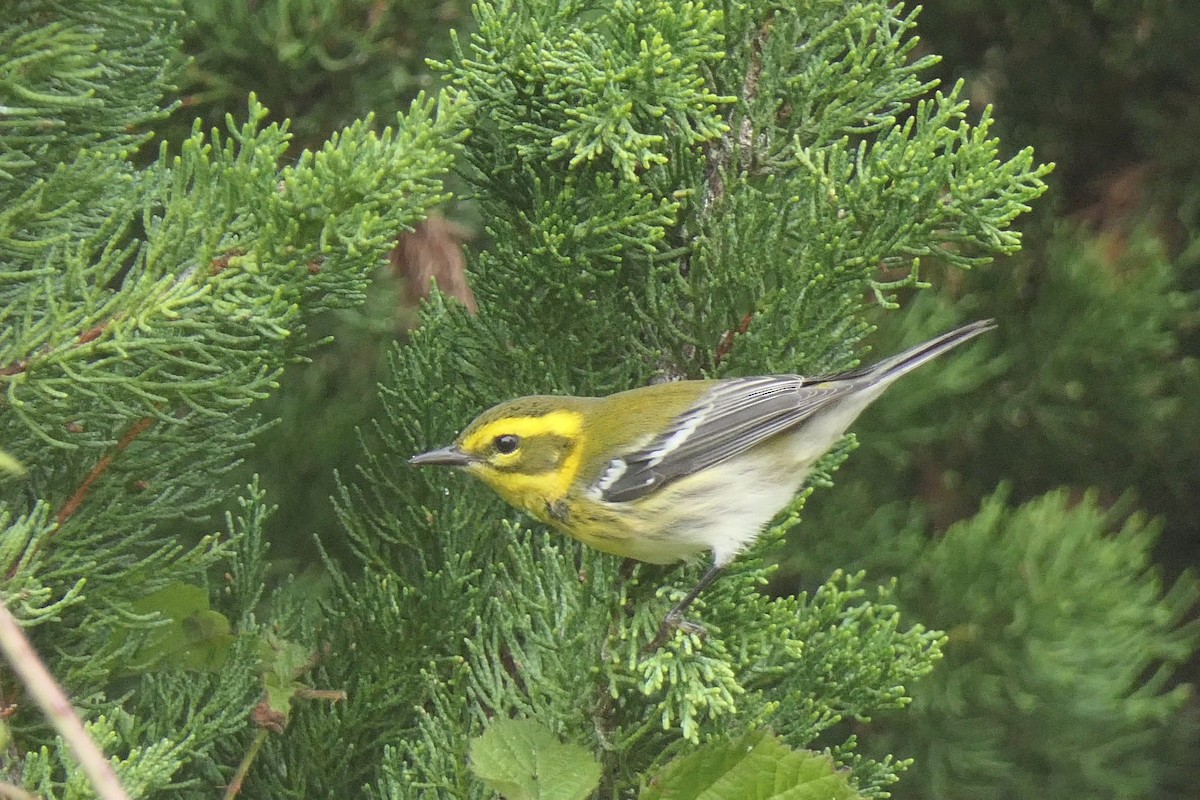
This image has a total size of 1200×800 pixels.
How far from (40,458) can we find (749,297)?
0.93 metres

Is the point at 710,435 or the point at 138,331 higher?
the point at 138,331

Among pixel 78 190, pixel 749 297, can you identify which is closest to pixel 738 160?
pixel 749 297

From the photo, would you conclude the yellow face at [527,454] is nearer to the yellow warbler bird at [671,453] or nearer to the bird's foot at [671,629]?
the yellow warbler bird at [671,453]

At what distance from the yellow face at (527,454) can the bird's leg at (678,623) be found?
40cm

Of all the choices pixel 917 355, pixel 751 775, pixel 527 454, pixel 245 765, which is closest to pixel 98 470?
pixel 245 765

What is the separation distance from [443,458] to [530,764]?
61 cm

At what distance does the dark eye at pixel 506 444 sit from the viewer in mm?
1914

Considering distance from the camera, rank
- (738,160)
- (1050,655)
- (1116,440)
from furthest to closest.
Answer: (1116,440) → (1050,655) → (738,160)

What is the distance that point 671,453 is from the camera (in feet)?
7.75

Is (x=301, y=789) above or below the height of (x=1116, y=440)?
above

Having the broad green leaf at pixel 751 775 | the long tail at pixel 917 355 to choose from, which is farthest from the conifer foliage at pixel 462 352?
the long tail at pixel 917 355

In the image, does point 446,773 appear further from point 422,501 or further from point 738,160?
point 738,160

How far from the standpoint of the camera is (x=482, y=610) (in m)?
1.71

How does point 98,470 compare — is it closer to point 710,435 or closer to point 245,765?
point 245,765
